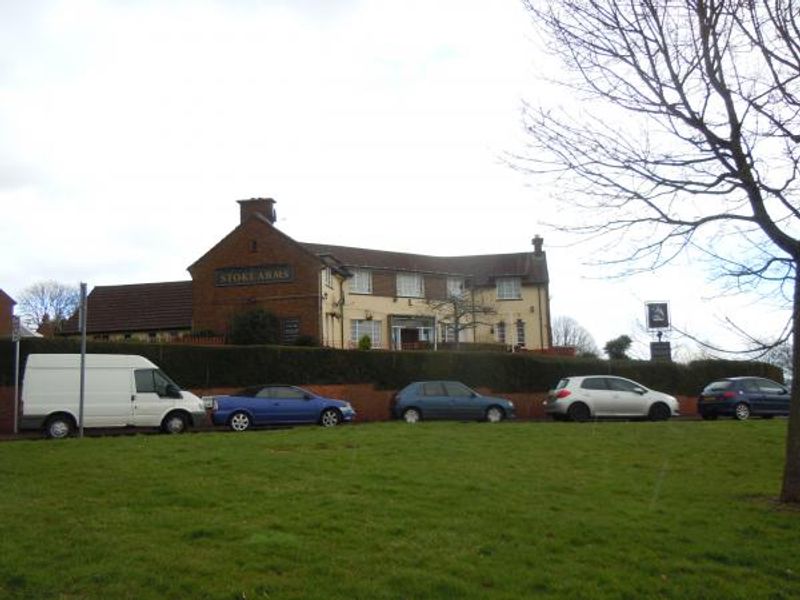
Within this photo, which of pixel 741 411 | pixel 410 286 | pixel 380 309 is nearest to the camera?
pixel 741 411

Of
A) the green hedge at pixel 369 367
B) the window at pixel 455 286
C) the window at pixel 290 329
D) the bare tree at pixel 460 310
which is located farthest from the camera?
the window at pixel 455 286

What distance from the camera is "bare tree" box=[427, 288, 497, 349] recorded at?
1934 inches

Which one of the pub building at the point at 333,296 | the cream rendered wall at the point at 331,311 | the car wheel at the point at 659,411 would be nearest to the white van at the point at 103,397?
the car wheel at the point at 659,411

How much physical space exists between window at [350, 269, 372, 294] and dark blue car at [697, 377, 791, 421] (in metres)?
25.2

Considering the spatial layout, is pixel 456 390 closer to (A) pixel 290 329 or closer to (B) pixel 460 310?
(A) pixel 290 329

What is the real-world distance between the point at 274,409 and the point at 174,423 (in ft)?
9.26

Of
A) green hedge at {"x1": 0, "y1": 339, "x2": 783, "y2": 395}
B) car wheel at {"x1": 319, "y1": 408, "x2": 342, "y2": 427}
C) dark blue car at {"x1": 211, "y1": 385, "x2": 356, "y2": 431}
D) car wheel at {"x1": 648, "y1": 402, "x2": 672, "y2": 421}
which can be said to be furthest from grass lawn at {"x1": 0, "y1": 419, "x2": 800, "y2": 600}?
green hedge at {"x1": 0, "y1": 339, "x2": 783, "y2": 395}

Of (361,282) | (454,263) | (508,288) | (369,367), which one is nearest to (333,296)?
(361,282)

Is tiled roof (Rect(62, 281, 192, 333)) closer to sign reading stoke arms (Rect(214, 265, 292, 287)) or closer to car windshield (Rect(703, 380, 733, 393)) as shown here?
sign reading stoke arms (Rect(214, 265, 292, 287))

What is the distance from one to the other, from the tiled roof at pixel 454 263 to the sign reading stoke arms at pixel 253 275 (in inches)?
220

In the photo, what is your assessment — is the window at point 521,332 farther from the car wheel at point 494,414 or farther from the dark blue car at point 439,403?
the dark blue car at point 439,403

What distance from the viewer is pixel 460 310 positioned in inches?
1950

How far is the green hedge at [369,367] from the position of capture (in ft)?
84.2

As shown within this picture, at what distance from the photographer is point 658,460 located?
13320mm
